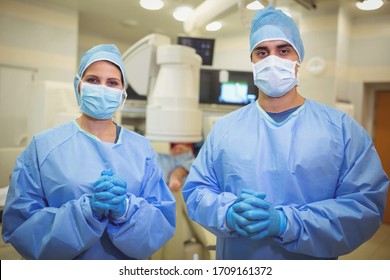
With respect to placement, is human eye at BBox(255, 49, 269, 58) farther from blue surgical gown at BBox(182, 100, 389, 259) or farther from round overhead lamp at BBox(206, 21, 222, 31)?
round overhead lamp at BBox(206, 21, 222, 31)

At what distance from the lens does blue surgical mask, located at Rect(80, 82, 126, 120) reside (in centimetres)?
90

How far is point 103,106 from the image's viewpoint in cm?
91

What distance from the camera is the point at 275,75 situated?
0.86 m

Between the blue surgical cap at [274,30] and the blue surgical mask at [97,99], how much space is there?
462 mm

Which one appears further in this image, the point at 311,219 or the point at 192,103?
the point at 192,103

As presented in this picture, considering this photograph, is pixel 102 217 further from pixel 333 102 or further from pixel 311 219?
pixel 333 102

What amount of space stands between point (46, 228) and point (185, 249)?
2.95 ft

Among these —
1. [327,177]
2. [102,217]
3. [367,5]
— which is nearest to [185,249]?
[102,217]

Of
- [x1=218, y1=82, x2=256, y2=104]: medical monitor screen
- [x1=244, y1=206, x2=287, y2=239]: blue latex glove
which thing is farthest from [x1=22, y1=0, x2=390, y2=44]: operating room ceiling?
[x1=244, y1=206, x2=287, y2=239]: blue latex glove

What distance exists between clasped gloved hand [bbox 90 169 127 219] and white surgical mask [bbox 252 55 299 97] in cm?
50

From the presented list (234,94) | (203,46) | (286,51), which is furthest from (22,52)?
(234,94)

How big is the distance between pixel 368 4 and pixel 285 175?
0.97 m
